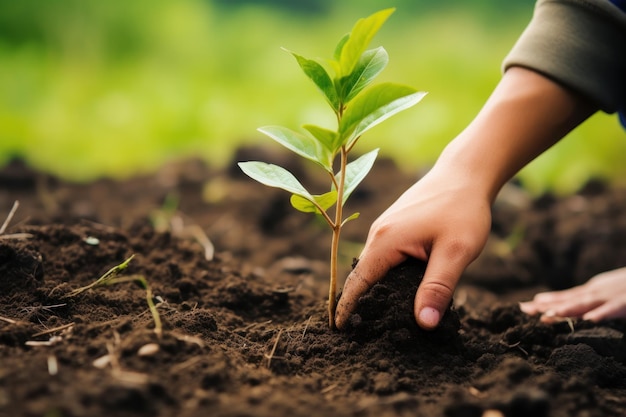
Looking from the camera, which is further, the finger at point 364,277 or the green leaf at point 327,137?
the finger at point 364,277

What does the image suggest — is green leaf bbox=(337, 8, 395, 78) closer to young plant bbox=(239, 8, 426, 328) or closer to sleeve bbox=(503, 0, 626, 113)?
young plant bbox=(239, 8, 426, 328)

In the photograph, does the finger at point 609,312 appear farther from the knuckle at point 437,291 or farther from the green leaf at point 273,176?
the green leaf at point 273,176

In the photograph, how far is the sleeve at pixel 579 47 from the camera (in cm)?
161

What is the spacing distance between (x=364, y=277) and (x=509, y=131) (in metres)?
0.51

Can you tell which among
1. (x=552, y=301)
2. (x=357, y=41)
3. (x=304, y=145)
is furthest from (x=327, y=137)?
(x=552, y=301)

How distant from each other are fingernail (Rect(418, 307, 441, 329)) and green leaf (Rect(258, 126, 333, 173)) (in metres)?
0.35

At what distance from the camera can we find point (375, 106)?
1.26 meters

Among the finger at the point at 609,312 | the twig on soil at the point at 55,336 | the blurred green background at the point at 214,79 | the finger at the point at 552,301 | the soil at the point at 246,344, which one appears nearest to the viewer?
the soil at the point at 246,344

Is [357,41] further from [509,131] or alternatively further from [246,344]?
[246,344]

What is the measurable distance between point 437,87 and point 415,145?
0.79 metres

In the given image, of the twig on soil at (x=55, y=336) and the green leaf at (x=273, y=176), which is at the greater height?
the green leaf at (x=273, y=176)

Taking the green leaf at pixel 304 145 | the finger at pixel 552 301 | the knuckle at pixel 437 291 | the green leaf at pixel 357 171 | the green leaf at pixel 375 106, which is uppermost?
the green leaf at pixel 375 106

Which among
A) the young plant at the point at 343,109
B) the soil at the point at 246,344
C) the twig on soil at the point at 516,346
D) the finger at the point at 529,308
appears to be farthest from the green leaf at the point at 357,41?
the finger at the point at 529,308

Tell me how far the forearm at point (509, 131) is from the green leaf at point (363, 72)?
0.31 meters
